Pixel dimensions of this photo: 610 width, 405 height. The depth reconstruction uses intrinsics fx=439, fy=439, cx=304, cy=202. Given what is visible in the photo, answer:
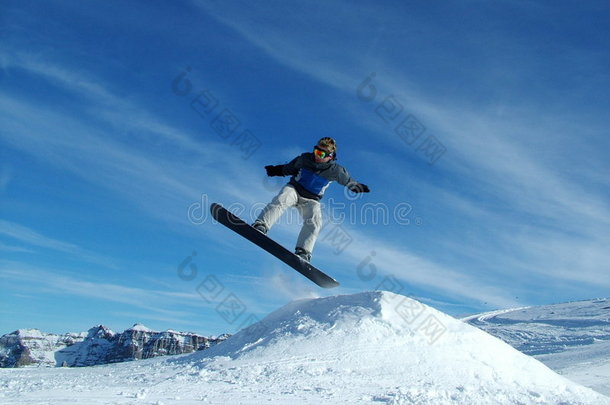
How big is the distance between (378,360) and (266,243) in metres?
3.31

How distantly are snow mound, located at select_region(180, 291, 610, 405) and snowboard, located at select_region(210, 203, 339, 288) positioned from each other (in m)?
0.93

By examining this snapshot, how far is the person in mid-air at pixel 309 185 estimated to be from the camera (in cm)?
992

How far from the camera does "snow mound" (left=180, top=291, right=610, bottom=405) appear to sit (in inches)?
275

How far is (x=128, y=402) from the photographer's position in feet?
18.4

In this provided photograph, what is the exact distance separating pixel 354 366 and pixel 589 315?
115ft

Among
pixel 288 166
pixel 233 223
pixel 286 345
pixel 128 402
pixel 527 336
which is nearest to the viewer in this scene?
pixel 128 402

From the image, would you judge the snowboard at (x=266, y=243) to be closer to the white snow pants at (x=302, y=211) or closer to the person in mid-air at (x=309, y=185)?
the person in mid-air at (x=309, y=185)

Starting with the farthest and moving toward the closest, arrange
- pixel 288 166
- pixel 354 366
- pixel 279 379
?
pixel 288 166
pixel 354 366
pixel 279 379

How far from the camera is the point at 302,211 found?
409 inches

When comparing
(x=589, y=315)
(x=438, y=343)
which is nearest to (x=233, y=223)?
(x=438, y=343)

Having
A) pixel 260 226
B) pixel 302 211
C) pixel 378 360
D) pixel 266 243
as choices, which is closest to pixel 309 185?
pixel 302 211

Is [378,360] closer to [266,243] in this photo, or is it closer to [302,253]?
[302,253]

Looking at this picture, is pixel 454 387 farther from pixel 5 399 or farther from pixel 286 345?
pixel 5 399

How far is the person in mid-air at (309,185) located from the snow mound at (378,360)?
1.76m
